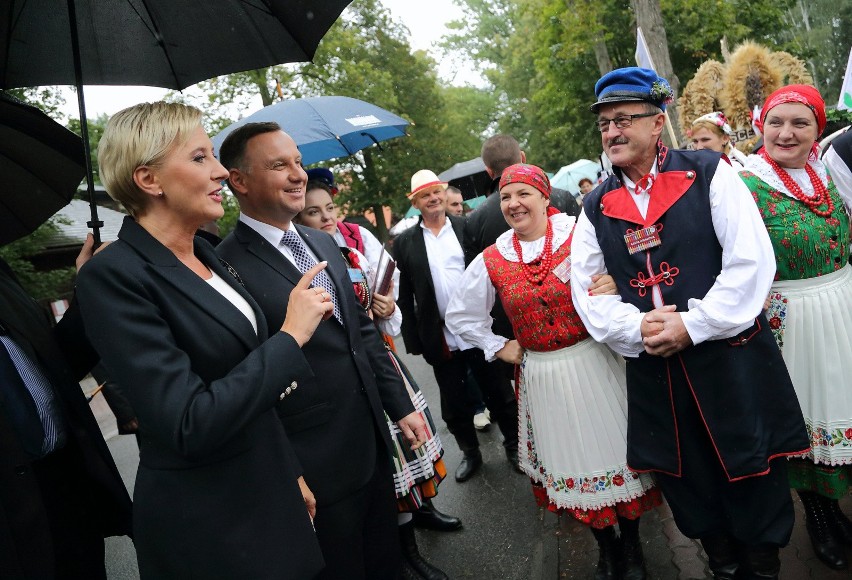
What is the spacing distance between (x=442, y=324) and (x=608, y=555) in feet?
6.92

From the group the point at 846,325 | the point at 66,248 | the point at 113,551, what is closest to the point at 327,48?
the point at 66,248

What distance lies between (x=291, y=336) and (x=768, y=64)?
359 centimetres

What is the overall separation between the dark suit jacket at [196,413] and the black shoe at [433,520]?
230cm

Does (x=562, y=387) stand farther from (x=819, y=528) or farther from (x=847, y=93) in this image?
(x=847, y=93)

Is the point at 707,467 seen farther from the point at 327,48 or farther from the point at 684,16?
the point at 327,48

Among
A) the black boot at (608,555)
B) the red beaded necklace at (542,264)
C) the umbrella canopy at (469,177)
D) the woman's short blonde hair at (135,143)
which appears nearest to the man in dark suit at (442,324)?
the red beaded necklace at (542,264)

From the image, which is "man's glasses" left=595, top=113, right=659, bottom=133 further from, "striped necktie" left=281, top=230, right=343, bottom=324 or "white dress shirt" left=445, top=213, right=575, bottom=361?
"striped necktie" left=281, top=230, right=343, bottom=324

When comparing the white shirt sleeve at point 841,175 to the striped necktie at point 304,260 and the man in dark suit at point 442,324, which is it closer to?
the man in dark suit at point 442,324

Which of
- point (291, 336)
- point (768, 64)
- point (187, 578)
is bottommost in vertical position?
point (187, 578)

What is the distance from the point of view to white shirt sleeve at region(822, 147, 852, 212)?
9.95 ft

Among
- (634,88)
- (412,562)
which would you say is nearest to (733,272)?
(634,88)

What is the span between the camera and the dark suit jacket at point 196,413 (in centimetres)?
157

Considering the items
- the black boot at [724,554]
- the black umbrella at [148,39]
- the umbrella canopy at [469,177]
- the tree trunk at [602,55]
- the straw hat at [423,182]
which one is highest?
the tree trunk at [602,55]

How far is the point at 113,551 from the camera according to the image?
15.9ft
